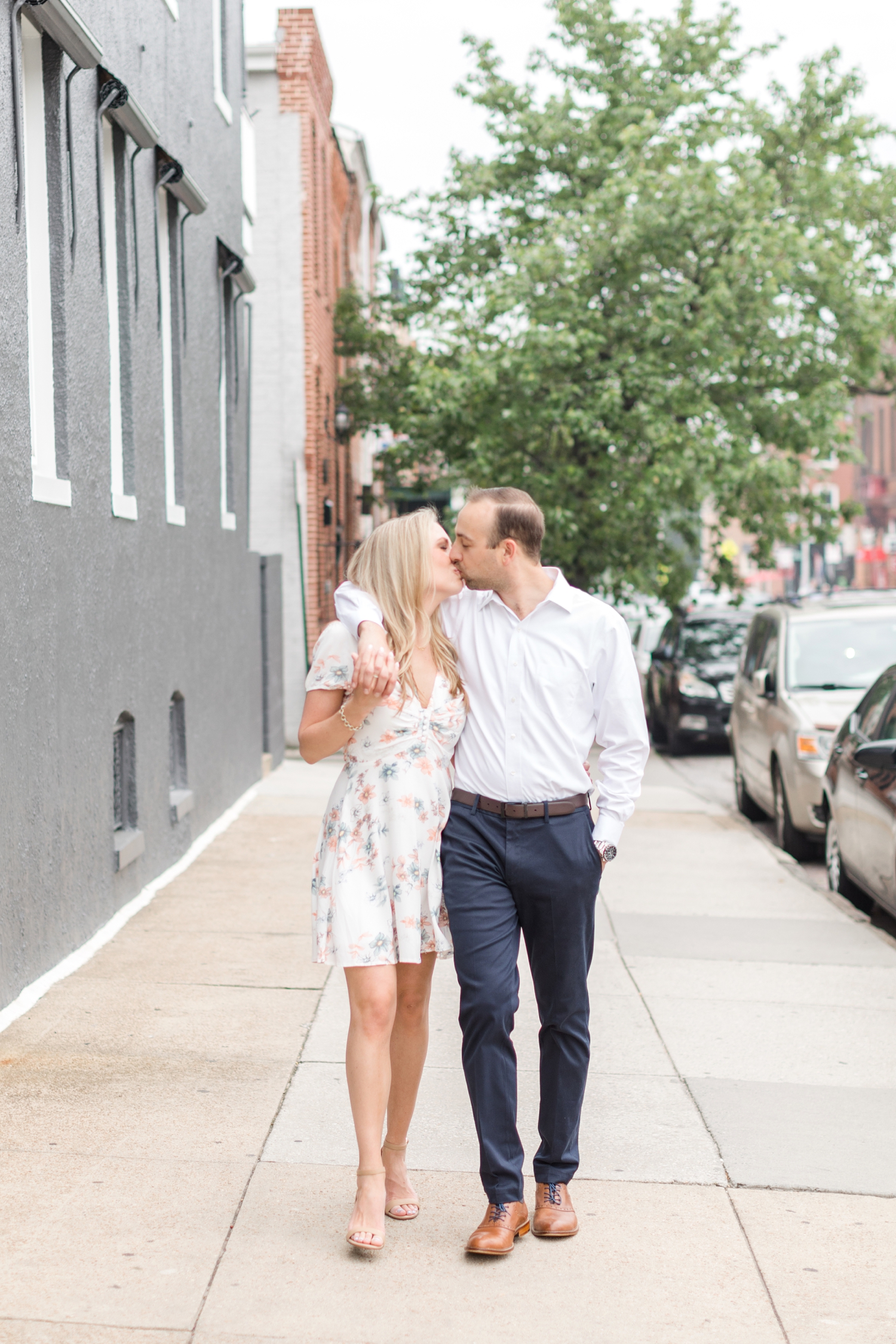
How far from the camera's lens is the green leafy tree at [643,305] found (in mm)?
Answer: 18328

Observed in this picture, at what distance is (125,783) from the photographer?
8.38m

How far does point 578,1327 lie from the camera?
3.41 meters

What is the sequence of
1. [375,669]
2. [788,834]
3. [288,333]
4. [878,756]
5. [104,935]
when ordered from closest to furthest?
[375,669]
[104,935]
[878,756]
[788,834]
[288,333]

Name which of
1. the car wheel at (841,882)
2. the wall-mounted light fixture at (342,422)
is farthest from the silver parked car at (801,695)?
the wall-mounted light fixture at (342,422)

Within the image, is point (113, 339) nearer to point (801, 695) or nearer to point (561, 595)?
point (561, 595)

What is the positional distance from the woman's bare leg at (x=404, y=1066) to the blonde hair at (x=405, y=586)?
2.41 ft

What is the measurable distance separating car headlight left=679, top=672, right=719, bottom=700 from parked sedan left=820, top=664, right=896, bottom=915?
8856 mm

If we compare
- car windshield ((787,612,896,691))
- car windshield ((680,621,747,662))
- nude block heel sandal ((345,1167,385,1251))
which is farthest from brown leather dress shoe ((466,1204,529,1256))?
car windshield ((680,621,747,662))

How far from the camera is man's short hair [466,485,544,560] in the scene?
3.78 meters

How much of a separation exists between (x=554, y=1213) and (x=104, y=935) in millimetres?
3923

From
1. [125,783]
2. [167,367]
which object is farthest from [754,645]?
[125,783]

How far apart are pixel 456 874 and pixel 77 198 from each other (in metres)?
4.61

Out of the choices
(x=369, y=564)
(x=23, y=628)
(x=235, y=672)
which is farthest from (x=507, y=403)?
(x=369, y=564)

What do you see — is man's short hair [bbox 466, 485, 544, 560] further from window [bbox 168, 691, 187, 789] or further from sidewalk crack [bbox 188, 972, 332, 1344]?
window [bbox 168, 691, 187, 789]
